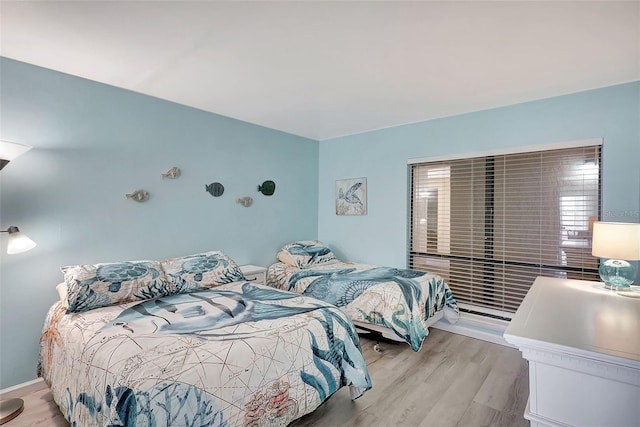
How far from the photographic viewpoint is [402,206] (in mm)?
4004

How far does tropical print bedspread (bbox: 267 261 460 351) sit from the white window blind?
42 cm

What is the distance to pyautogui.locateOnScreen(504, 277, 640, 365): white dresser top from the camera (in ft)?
3.82

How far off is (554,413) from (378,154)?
3425 mm

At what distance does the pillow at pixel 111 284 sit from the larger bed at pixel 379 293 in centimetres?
150

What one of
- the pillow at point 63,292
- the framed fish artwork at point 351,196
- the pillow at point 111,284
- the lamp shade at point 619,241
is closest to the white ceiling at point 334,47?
the lamp shade at point 619,241

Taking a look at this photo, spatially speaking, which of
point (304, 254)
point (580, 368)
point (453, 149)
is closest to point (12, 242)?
point (304, 254)

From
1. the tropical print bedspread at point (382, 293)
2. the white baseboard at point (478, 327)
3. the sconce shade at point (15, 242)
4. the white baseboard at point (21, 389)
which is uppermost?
the sconce shade at point (15, 242)

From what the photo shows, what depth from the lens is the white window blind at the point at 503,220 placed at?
9.48ft

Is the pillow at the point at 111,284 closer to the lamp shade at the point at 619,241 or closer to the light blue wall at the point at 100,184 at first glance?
the light blue wall at the point at 100,184

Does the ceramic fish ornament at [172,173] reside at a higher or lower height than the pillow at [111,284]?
higher

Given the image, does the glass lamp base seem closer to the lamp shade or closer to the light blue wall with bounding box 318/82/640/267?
the lamp shade

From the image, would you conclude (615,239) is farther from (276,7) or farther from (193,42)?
(193,42)

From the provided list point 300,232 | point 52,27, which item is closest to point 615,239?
point 300,232

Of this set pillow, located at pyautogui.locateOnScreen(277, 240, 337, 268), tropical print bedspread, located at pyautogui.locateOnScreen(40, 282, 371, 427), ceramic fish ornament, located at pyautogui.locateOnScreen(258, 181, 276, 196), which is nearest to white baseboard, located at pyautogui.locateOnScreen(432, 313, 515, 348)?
pillow, located at pyautogui.locateOnScreen(277, 240, 337, 268)
